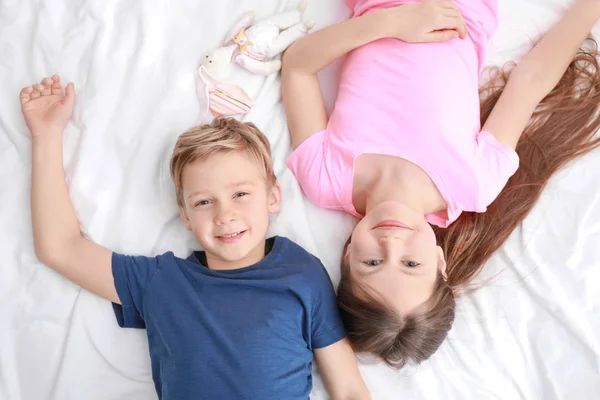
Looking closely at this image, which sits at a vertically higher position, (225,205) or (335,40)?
(335,40)

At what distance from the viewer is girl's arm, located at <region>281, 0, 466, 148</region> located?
1.33 m

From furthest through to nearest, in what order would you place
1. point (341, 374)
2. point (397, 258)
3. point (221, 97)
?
1. point (221, 97)
2. point (341, 374)
3. point (397, 258)

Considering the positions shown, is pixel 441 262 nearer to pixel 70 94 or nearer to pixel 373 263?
pixel 373 263

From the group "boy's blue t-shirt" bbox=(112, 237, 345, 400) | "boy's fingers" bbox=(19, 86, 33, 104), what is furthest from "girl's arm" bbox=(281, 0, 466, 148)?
"boy's fingers" bbox=(19, 86, 33, 104)

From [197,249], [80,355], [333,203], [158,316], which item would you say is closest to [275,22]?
[333,203]

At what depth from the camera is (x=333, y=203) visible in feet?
4.50

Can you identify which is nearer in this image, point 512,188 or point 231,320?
point 231,320

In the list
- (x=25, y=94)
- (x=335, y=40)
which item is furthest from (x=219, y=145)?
(x=25, y=94)

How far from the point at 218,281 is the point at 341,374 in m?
0.33

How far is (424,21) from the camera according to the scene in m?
1.32

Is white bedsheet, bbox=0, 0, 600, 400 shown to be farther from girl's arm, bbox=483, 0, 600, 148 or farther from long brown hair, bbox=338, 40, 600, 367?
girl's arm, bbox=483, 0, 600, 148

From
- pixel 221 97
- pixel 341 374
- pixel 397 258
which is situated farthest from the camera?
pixel 221 97

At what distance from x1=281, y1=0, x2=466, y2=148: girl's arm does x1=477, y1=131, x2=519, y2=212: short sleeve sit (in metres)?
0.26

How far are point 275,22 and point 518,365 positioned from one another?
3.12 feet
